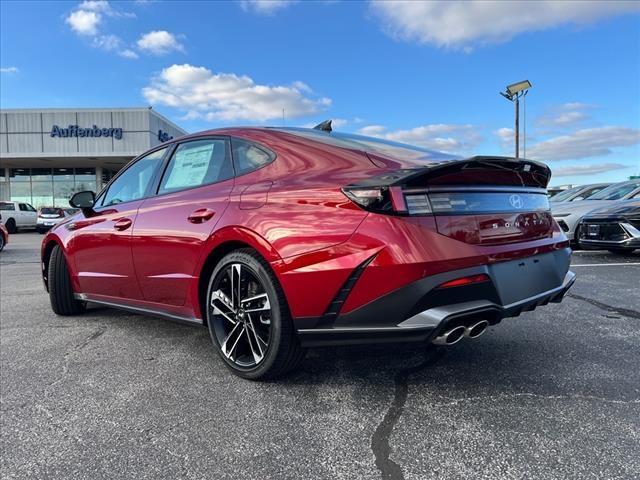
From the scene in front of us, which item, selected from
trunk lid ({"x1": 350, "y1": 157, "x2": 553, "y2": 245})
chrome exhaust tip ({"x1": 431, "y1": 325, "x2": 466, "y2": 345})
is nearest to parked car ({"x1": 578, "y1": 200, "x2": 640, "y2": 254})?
trunk lid ({"x1": 350, "y1": 157, "x2": 553, "y2": 245})

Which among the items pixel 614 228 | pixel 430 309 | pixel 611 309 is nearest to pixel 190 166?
pixel 430 309

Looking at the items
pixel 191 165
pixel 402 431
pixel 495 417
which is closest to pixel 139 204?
pixel 191 165

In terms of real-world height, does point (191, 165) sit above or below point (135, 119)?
below

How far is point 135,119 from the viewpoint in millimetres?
31438

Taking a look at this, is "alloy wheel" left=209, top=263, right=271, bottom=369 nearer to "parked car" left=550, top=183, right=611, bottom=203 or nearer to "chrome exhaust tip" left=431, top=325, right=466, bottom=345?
"chrome exhaust tip" left=431, top=325, right=466, bottom=345

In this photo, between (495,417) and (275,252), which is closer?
(495,417)

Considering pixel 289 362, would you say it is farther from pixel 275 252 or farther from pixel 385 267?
pixel 385 267

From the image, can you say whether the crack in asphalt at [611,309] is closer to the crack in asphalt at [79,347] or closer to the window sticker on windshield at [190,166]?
the window sticker on windshield at [190,166]

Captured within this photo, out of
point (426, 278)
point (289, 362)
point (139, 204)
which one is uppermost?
point (139, 204)

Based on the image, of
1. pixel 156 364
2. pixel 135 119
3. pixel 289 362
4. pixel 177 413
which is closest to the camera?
pixel 177 413

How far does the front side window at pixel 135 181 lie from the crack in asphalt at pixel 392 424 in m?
2.42

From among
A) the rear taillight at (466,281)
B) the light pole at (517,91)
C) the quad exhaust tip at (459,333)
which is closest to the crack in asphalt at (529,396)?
the quad exhaust tip at (459,333)

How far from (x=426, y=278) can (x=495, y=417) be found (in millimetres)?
807

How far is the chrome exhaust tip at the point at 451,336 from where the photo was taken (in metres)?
2.41
